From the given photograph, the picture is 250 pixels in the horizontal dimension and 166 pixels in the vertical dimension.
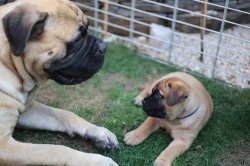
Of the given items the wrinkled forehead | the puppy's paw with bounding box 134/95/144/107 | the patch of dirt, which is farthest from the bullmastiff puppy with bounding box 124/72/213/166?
the wrinkled forehead

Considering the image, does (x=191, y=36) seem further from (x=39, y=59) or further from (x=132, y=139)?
(x=39, y=59)

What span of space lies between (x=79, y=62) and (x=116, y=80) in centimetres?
142

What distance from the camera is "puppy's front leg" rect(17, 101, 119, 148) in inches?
112

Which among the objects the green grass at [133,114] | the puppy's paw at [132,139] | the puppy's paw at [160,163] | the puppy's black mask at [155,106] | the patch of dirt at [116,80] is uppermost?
the puppy's black mask at [155,106]

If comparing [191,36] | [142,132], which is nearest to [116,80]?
[142,132]

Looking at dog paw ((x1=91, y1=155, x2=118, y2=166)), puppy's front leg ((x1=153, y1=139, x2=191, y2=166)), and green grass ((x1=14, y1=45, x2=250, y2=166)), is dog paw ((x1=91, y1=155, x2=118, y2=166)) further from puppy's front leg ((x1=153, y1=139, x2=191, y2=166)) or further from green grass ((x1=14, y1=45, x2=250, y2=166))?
puppy's front leg ((x1=153, y1=139, x2=191, y2=166))

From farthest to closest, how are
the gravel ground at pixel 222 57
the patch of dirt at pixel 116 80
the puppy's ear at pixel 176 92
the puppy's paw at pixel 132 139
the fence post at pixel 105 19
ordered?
the fence post at pixel 105 19, the patch of dirt at pixel 116 80, the gravel ground at pixel 222 57, the puppy's paw at pixel 132 139, the puppy's ear at pixel 176 92

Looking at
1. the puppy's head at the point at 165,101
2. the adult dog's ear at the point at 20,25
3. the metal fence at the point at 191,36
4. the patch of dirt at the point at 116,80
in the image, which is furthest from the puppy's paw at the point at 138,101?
the adult dog's ear at the point at 20,25

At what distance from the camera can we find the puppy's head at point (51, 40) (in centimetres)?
225

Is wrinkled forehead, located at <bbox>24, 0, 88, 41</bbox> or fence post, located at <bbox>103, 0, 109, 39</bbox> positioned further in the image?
fence post, located at <bbox>103, 0, 109, 39</bbox>

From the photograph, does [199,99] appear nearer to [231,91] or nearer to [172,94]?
[172,94]

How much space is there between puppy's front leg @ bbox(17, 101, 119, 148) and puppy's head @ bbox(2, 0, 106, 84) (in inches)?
14.3

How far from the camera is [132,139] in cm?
306

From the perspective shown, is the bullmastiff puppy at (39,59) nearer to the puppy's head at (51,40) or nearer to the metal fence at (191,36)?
the puppy's head at (51,40)
